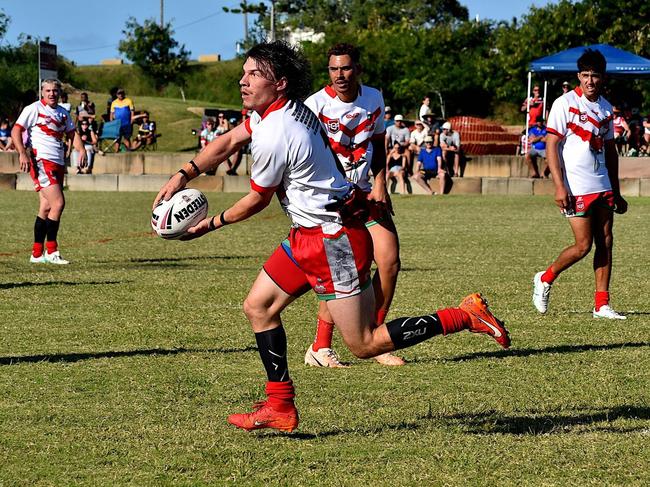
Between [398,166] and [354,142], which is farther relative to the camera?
[398,166]

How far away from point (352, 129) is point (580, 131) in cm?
273

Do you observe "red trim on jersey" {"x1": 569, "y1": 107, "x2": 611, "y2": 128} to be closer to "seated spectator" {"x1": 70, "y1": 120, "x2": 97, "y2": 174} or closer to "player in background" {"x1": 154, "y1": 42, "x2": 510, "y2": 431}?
"player in background" {"x1": 154, "y1": 42, "x2": 510, "y2": 431}

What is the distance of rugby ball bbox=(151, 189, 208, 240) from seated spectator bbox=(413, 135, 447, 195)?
2221 cm

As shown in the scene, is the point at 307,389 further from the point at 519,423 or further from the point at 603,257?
the point at 603,257

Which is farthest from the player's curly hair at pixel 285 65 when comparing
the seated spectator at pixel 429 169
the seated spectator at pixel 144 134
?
the seated spectator at pixel 144 134

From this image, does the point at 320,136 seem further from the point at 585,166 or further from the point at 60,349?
the point at 585,166

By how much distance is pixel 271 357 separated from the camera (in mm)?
5809

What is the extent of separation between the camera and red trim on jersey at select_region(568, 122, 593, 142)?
9.66m

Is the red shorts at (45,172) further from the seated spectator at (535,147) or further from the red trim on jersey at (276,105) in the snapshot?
the seated spectator at (535,147)

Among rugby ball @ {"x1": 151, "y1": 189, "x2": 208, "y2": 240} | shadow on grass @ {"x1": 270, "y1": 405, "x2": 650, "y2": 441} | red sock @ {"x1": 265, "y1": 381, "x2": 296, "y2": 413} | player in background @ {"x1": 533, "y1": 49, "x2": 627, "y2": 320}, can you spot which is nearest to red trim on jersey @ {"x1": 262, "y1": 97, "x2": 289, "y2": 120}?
rugby ball @ {"x1": 151, "y1": 189, "x2": 208, "y2": 240}

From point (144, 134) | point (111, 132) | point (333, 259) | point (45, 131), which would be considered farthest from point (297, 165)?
point (144, 134)

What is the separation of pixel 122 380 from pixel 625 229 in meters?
13.5

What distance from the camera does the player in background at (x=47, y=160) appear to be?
14.0 meters

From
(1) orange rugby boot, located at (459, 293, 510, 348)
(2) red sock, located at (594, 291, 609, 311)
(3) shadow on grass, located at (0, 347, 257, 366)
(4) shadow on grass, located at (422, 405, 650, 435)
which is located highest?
(1) orange rugby boot, located at (459, 293, 510, 348)
